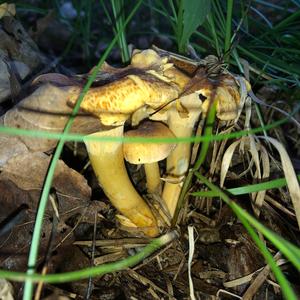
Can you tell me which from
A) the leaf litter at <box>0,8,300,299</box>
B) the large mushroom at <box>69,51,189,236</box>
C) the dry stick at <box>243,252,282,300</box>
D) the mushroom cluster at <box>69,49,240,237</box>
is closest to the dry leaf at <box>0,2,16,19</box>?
the leaf litter at <box>0,8,300,299</box>

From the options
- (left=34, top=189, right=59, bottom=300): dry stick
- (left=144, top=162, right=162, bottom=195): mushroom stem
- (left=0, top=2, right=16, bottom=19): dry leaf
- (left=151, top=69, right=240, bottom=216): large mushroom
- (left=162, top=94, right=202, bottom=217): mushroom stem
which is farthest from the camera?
(left=0, top=2, right=16, bottom=19): dry leaf

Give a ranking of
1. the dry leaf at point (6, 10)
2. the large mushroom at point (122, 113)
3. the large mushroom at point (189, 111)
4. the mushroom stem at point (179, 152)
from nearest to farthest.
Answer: the large mushroom at point (122, 113) → the large mushroom at point (189, 111) → the mushroom stem at point (179, 152) → the dry leaf at point (6, 10)

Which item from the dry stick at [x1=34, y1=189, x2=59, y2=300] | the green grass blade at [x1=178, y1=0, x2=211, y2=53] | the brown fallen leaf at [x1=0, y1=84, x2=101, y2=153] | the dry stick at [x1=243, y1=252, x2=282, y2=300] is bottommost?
the dry stick at [x1=243, y1=252, x2=282, y2=300]

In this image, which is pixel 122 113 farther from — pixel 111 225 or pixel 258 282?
pixel 258 282

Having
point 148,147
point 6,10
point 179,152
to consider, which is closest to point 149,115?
point 148,147

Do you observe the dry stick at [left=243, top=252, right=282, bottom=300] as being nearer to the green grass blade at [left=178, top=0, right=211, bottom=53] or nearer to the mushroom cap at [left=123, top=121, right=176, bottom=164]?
the mushroom cap at [left=123, top=121, right=176, bottom=164]

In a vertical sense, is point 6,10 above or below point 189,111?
above

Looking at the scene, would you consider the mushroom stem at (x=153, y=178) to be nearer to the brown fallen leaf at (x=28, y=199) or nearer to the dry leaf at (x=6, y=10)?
the brown fallen leaf at (x=28, y=199)

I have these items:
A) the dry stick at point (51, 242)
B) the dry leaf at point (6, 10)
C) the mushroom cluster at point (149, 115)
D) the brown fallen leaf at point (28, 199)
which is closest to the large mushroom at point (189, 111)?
the mushroom cluster at point (149, 115)
